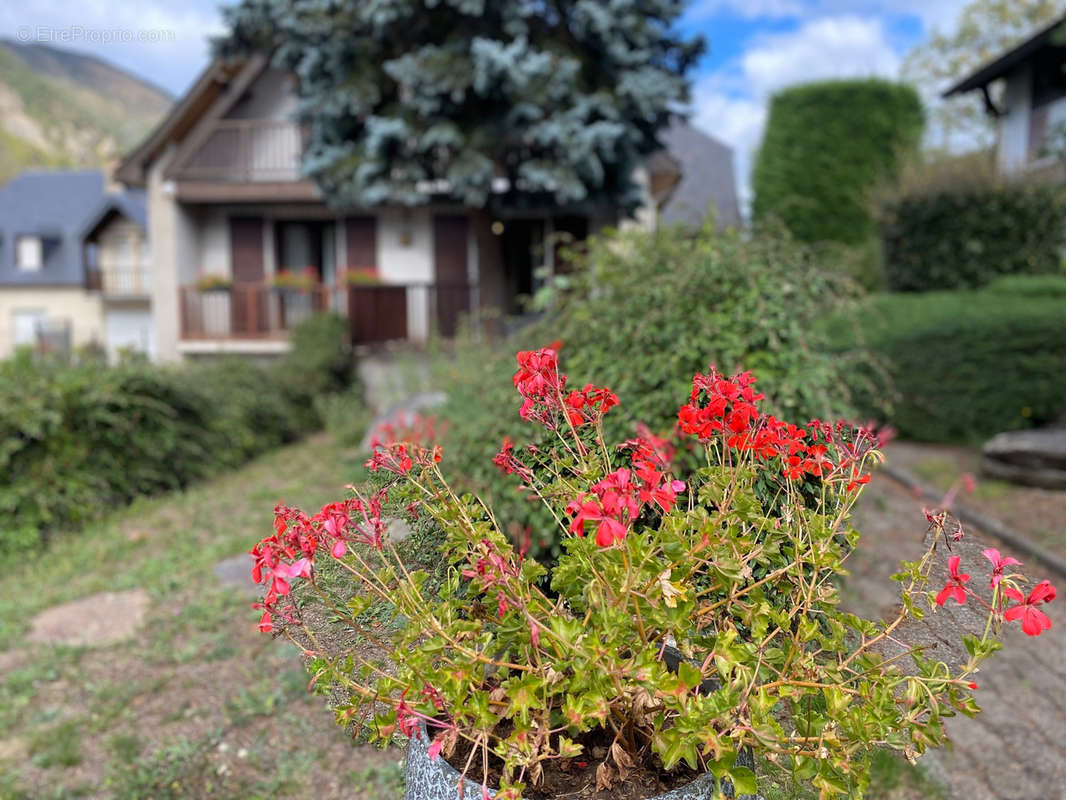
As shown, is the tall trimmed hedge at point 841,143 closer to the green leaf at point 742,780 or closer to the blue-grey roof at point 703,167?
the blue-grey roof at point 703,167

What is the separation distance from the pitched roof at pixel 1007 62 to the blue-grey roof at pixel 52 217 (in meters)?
25.8

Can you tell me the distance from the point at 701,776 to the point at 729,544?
423mm

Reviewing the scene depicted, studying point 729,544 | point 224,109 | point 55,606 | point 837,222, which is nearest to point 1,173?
point 224,109

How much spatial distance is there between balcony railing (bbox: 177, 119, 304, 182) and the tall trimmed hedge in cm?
1155

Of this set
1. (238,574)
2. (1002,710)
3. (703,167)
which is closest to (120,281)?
(703,167)

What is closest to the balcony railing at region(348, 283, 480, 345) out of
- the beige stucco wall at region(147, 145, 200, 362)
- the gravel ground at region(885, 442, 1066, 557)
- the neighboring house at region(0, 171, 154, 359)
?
the beige stucco wall at region(147, 145, 200, 362)

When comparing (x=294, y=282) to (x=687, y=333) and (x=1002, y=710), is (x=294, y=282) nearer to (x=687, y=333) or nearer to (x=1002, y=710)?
(x=687, y=333)

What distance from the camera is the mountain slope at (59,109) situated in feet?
247

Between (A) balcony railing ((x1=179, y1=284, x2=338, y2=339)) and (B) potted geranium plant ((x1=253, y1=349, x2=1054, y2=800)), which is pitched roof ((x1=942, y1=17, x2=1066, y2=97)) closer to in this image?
(A) balcony railing ((x1=179, y1=284, x2=338, y2=339))

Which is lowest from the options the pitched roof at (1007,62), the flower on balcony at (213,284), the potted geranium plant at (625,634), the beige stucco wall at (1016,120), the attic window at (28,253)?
the potted geranium plant at (625,634)

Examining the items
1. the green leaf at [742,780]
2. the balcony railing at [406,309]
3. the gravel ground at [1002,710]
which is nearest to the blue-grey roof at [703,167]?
the balcony railing at [406,309]

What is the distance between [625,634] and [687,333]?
226 centimetres

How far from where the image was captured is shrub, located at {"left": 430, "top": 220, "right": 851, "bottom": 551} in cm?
327

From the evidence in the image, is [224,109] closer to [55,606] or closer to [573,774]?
[55,606]
